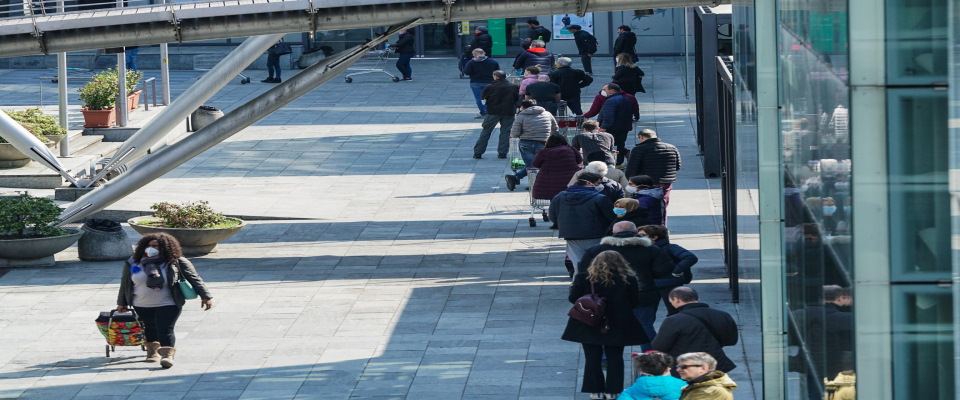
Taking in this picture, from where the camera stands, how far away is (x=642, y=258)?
11828 mm

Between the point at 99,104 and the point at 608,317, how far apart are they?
18966 mm

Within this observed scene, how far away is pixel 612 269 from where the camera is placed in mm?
11023

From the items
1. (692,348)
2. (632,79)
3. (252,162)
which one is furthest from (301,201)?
(692,348)

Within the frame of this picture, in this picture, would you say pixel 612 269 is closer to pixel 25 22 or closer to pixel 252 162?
pixel 25 22

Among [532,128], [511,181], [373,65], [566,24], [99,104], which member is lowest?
[511,181]

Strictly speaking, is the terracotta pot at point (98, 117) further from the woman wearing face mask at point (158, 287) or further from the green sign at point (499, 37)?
the woman wearing face mask at point (158, 287)

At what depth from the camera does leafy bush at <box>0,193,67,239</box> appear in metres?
17.0

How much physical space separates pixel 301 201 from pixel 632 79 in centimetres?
761

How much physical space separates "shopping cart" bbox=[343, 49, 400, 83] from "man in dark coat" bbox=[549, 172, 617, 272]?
76.2ft

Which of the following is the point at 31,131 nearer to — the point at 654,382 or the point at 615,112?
the point at 615,112

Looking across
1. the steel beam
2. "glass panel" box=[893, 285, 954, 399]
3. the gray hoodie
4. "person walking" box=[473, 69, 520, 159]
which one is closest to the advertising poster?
"person walking" box=[473, 69, 520, 159]

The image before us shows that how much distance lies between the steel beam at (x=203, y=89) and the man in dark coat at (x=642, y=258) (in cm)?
735

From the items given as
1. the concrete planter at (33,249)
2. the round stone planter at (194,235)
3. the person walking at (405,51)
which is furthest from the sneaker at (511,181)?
the person walking at (405,51)

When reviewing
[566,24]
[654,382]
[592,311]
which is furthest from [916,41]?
[566,24]
